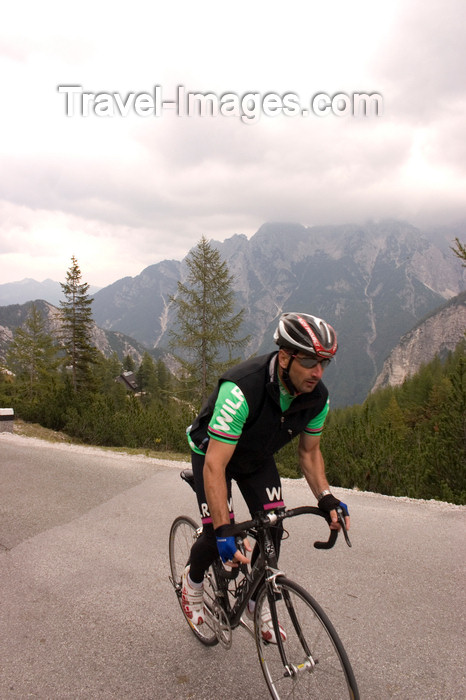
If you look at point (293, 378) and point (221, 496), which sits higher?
point (293, 378)

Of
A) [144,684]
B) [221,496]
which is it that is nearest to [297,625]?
[221,496]

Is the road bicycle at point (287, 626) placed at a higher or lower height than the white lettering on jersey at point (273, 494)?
lower

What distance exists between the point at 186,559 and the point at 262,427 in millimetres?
1806

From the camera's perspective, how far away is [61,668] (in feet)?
9.90

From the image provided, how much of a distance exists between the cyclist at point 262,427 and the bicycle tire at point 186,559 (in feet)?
1.23

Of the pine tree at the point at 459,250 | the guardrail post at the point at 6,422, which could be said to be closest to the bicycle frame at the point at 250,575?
the pine tree at the point at 459,250

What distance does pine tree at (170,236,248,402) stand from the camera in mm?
25578

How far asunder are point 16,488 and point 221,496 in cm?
596

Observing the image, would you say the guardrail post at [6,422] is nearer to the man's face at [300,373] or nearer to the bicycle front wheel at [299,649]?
the bicycle front wheel at [299,649]

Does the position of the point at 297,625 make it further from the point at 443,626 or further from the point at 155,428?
the point at 155,428

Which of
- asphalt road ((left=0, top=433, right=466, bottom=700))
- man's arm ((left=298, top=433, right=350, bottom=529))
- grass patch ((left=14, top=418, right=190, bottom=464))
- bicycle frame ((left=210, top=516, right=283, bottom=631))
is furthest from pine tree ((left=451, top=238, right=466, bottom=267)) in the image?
bicycle frame ((left=210, top=516, right=283, bottom=631))

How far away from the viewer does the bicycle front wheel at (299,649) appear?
2154 mm

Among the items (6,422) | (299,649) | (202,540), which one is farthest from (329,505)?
(6,422)

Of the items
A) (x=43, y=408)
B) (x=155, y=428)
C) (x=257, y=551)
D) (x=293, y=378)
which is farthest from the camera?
(x=43, y=408)
